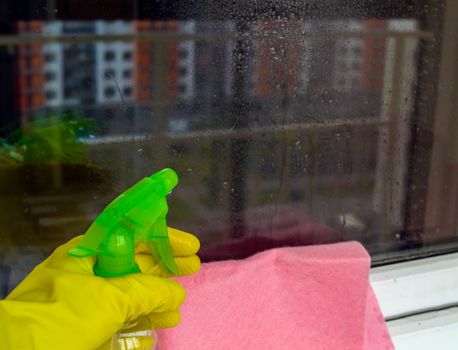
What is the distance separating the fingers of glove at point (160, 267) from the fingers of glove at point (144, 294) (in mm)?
56

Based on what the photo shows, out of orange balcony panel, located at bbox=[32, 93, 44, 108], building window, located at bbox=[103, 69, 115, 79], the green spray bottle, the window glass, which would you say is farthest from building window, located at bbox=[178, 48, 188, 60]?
the green spray bottle

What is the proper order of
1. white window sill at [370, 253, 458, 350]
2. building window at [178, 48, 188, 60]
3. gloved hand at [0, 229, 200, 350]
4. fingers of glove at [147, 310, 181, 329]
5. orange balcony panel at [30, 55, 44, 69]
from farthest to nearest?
white window sill at [370, 253, 458, 350], building window at [178, 48, 188, 60], orange balcony panel at [30, 55, 44, 69], fingers of glove at [147, 310, 181, 329], gloved hand at [0, 229, 200, 350]

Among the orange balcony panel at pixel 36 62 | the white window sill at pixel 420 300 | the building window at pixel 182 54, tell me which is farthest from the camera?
the white window sill at pixel 420 300

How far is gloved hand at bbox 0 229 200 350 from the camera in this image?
673mm

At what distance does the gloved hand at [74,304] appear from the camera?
2.21ft

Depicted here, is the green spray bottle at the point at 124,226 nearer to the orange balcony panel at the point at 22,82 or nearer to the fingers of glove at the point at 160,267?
the fingers of glove at the point at 160,267

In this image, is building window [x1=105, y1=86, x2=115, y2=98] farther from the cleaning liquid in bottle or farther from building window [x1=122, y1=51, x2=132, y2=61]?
the cleaning liquid in bottle

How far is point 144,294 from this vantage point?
2.42ft

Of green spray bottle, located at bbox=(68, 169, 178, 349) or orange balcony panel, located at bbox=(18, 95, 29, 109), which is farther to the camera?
orange balcony panel, located at bbox=(18, 95, 29, 109)

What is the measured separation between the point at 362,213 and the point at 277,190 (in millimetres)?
166

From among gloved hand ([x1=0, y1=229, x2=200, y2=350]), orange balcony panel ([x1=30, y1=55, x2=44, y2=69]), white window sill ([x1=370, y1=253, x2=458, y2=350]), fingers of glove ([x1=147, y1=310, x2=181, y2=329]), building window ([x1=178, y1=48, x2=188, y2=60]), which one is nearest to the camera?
gloved hand ([x1=0, y1=229, x2=200, y2=350])

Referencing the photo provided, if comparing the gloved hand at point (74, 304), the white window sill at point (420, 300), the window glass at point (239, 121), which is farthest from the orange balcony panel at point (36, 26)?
the white window sill at point (420, 300)

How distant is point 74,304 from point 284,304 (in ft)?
1.35

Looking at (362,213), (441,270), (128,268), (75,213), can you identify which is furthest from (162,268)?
(441,270)
